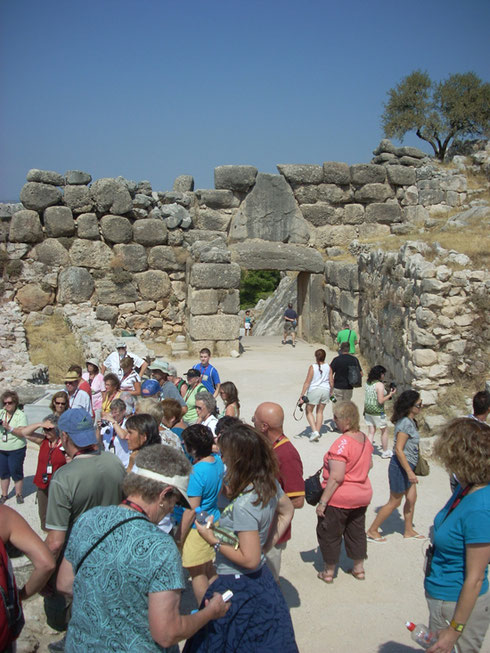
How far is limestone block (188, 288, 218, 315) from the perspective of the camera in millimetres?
13609

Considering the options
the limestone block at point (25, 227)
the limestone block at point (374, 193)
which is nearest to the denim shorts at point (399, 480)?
the limestone block at point (25, 227)

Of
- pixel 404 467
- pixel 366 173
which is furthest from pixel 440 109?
pixel 404 467

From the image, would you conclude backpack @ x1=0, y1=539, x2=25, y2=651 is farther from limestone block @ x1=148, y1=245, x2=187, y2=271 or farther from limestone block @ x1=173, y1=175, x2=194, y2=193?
limestone block @ x1=173, y1=175, x2=194, y2=193

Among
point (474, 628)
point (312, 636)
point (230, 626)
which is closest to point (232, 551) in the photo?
point (230, 626)

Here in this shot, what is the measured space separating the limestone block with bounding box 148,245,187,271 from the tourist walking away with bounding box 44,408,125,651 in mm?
12125

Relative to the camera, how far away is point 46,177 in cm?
1462

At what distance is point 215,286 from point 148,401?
Answer: 343 inches

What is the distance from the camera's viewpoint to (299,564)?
16.2ft

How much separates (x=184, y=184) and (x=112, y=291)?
3743 mm

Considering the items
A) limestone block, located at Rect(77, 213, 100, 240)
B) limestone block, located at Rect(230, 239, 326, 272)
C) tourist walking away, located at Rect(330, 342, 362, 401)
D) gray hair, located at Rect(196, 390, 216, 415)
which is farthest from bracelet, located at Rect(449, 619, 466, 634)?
limestone block, located at Rect(77, 213, 100, 240)

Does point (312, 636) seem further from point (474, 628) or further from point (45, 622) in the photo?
point (45, 622)

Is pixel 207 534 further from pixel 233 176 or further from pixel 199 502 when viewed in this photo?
pixel 233 176

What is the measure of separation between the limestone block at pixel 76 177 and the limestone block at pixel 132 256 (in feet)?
6.13

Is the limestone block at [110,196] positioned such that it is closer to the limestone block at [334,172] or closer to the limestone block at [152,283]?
the limestone block at [152,283]
